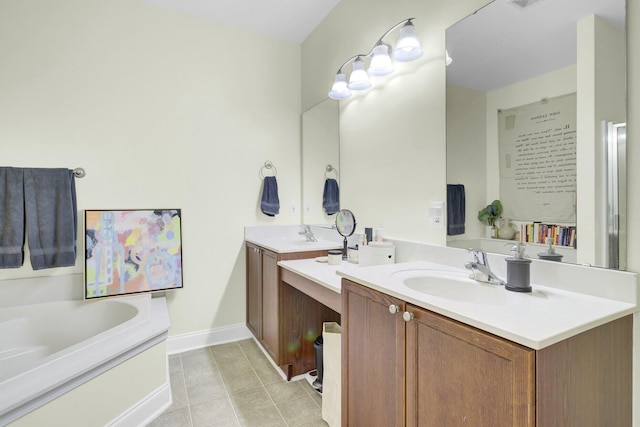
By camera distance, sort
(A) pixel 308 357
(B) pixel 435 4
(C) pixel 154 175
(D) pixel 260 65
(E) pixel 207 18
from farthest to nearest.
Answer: (D) pixel 260 65
(E) pixel 207 18
(C) pixel 154 175
(A) pixel 308 357
(B) pixel 435 4

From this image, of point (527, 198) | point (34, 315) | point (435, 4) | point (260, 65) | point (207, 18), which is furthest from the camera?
point (260, 65)

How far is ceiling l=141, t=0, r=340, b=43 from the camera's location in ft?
8.43

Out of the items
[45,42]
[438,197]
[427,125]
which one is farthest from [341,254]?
[45,42]

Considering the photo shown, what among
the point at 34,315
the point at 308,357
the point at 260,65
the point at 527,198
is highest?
the point at 260,65

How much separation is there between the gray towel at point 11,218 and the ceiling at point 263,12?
5.40 ft

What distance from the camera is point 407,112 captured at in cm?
195

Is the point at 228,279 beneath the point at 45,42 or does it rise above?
beneath

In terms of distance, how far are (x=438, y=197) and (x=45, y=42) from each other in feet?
9.31

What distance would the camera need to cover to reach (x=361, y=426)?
4.52 feet

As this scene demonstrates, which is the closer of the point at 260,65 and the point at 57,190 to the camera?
the point at 57,190

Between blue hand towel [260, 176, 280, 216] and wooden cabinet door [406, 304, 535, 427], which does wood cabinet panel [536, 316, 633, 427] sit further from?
blue hand towel [260, 176, 280, 216]

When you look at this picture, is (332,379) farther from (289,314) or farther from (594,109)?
(594,109)

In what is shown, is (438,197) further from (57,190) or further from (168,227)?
(57,190)

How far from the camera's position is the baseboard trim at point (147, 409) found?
1.63 m
